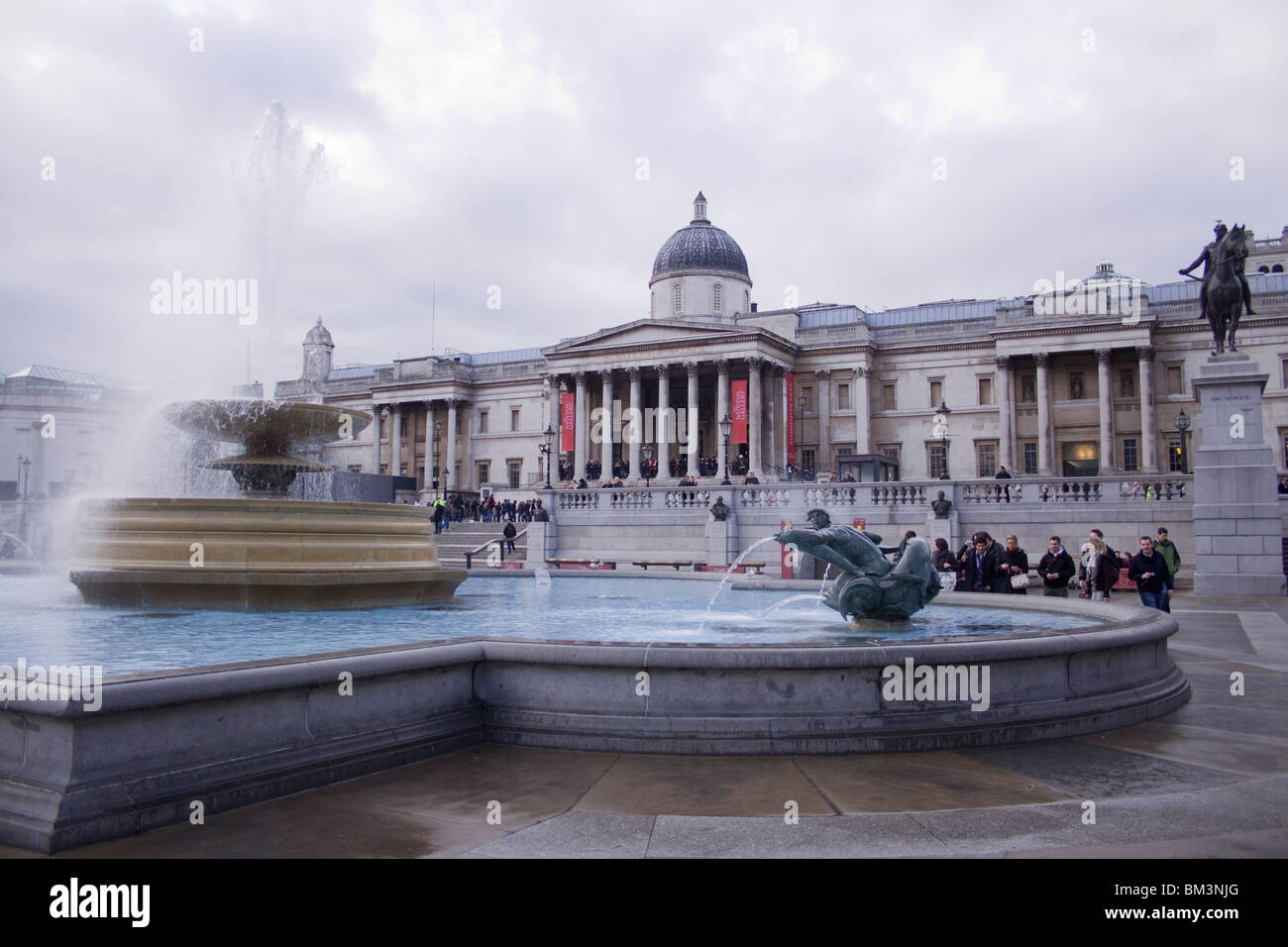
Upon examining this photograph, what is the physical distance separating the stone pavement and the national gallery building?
143 ft

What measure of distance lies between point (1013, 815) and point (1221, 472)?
61.8ft

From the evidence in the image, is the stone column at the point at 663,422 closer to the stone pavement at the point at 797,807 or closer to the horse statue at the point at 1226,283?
the horse statue at the point at 1226,283

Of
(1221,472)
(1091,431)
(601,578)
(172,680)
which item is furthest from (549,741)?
(1091,431)

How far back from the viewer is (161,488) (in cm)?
1808

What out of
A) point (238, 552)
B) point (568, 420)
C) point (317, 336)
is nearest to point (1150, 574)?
point (238, 552)

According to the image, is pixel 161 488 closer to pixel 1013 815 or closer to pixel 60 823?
pixel 60 823

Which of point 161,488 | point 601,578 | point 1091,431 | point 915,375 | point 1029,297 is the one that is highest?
point 1029,297

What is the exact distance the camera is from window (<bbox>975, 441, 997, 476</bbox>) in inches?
2360

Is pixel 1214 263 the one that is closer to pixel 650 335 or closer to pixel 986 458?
pixel 986 458

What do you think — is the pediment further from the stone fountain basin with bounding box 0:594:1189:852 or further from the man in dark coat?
the stone fountain basin with bounding box 0:594:1189:852

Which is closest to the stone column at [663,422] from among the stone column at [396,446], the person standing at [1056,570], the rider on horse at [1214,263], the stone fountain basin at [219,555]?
the stone column at [396,446]

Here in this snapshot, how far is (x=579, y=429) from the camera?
64.1 m

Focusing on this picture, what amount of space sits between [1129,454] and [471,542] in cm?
3920
